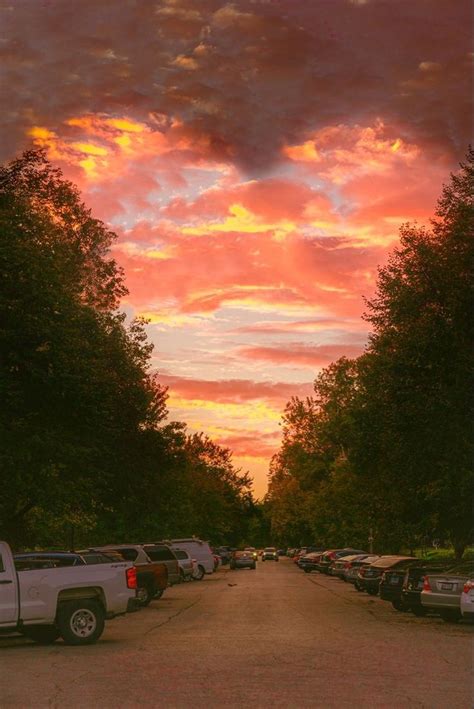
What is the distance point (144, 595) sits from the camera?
29.3 m

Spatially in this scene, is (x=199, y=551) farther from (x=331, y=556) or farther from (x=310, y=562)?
(x=310, y=562)

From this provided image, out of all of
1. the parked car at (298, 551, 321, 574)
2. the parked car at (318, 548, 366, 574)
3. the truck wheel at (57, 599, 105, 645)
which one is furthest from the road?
the parked car at (298, 551, 321, 574)

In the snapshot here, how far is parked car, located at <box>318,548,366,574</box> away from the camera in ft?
190

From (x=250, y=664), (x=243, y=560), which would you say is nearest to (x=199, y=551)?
(x=243, y=560)

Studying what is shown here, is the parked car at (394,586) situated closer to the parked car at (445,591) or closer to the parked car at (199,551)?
the parked car at (445,591)

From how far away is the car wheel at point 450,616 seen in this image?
2356 centimetres

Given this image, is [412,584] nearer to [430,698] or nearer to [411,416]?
[411,416]

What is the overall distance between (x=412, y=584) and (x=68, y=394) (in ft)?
33.8

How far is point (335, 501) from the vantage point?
3068 inches

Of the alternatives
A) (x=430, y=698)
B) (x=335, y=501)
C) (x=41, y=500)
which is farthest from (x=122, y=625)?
(x=335, y=501)

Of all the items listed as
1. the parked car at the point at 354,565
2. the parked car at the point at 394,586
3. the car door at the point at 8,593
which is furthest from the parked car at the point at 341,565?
the car door at the point at 8,593

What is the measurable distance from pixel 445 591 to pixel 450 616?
1221 millimetres

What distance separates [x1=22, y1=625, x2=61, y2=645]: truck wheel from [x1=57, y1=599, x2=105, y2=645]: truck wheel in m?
0.54

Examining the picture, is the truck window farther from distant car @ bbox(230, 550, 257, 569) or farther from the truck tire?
distant car @ bbox(230, 550, 257, 569)
